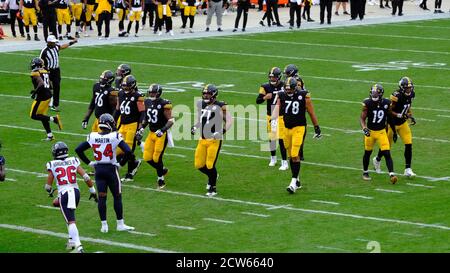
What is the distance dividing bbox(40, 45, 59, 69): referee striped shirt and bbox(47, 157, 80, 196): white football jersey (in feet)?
31.9

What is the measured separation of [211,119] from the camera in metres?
16.9

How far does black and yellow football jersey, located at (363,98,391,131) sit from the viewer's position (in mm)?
17766

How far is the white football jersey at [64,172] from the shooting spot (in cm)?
1404

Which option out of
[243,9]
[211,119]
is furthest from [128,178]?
[243,9]

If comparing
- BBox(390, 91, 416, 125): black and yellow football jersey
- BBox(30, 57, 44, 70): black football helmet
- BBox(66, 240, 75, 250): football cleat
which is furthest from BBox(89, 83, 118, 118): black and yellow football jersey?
BBox(66, 240, 75, 250): football cleat

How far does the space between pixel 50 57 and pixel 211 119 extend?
761 centimetres

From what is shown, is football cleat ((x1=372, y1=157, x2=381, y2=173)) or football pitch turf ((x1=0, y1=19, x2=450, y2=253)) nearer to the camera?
football pitch turf ((x1=0, y1=19, x2=450, y2=253))

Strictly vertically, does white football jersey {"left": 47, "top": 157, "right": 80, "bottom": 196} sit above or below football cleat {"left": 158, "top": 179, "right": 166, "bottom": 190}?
above

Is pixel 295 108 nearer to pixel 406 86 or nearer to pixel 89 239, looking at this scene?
pixel 406 86

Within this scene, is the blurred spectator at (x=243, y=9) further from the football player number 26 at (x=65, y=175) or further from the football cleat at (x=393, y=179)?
the football player number 26 at (x=65, y=175)

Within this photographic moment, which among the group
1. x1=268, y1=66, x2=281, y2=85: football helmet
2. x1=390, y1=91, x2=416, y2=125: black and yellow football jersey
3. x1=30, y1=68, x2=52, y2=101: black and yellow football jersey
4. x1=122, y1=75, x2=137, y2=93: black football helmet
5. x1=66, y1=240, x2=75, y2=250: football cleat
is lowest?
x1=66, y1=240, x2=75, y2=250: football cleat

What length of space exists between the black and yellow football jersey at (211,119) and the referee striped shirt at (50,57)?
7.31 meters

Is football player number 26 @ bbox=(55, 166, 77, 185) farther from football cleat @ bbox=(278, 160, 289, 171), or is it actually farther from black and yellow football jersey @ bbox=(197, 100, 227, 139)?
football cleat @ bbox=(278, 160, 289, 171)
